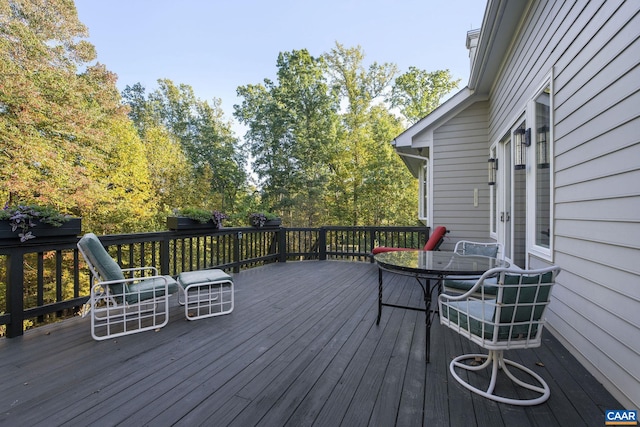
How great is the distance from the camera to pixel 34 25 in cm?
954

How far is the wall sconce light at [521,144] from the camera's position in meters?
3.18

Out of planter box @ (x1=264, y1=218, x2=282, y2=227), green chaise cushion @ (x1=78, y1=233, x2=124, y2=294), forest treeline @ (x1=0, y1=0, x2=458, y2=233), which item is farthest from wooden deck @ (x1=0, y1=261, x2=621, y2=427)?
forest treeline @ (x1=0, y1=0, x2=458, y2=233)

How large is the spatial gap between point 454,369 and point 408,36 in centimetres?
1520

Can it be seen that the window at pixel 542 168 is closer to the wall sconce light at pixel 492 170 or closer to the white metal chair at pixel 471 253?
the white metal chair at pixel 471 253

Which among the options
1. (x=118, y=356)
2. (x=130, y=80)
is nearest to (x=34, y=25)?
(x=130, y=80)

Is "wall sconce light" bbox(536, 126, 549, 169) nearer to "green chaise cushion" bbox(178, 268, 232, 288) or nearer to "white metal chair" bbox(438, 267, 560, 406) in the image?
"white metal chair" bbox(438, 267, 560, 406)

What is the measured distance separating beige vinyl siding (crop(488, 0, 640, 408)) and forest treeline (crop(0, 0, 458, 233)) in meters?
11.6

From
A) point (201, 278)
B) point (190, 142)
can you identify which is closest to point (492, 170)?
point (201, 278)

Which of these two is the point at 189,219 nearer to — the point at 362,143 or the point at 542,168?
the point at 542,168

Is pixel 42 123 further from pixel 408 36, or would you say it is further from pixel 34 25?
pixel 408 36

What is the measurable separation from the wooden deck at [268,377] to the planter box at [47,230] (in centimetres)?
89

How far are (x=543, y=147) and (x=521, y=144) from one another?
59 cm

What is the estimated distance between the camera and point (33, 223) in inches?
106

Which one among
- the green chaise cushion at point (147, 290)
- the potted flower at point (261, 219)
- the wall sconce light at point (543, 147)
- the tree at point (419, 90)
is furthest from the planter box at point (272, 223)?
the tree at point (419, 90)
